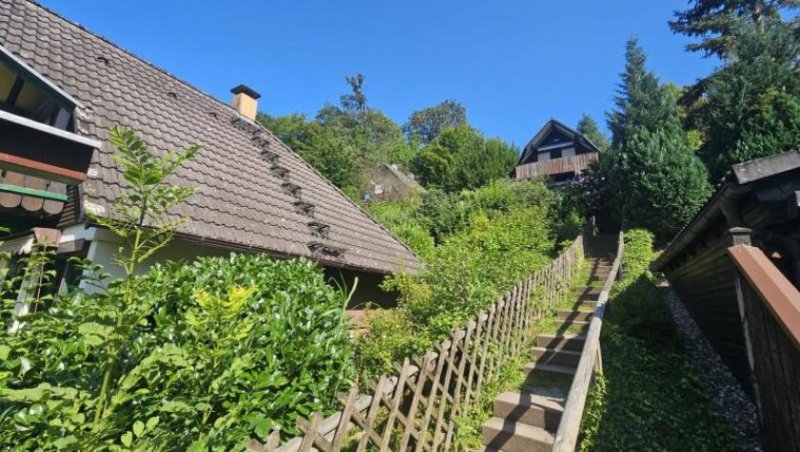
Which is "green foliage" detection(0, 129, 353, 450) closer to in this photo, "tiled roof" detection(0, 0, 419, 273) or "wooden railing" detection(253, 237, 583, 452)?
"wooden railing" detection(253, 237, 583, 452)

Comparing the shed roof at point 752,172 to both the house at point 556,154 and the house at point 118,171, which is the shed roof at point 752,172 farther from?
the house at point 556,154

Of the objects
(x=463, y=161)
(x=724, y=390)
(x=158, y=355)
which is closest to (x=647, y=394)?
(x=724, y=390)

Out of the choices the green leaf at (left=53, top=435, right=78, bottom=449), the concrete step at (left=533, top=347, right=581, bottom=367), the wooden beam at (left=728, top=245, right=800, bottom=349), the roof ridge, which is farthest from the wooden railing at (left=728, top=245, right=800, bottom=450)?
the roof ridge

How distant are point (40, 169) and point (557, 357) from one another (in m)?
5.54

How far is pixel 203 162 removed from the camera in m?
6.08

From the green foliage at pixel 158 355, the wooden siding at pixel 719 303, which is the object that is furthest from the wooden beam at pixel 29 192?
the wooden siding at pixel 719 303

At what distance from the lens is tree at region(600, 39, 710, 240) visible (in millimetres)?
13242

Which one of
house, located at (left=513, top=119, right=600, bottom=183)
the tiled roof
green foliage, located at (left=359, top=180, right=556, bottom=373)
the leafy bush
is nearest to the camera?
green foliage, located at (left=359, top=180, right=556, bottom=373)

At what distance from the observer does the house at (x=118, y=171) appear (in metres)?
1.83

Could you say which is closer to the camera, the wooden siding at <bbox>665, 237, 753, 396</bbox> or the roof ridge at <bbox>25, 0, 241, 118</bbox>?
the wooden siding at <bbox>665, 237, 753, 396</bbox>

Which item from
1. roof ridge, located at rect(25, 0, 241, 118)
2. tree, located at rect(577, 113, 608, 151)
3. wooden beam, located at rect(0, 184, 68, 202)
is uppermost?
tree, located at rect(577, 113, 608, 151)

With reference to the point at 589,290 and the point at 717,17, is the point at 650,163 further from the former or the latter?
the point at 717,17

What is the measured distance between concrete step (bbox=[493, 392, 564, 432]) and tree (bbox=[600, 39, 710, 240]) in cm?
1240

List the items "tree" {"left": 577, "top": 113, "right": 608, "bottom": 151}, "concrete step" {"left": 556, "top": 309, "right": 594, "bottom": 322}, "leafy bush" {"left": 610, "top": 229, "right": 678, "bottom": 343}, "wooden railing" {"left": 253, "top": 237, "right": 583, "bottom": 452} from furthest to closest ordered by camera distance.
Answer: "tree" {"left": 577, "top": 113, "right": 608, "bottom": 151} < "concrete step" {"left": 556, "top": 309, "right": 594, "bottom": 322} < "leafy bush" {"left": 610, "top": 229, "right": 678, "bottom": 343} < "wooden railing" {"left": 253, "top": 237, "right": 583, "bottom": 452}
